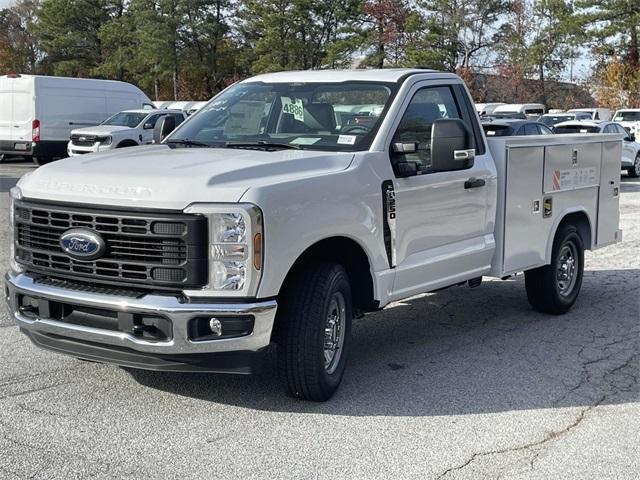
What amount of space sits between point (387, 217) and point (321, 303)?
2.88ft

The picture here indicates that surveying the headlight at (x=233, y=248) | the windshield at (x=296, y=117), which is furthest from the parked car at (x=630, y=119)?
the headlight at (x=233, y=248)

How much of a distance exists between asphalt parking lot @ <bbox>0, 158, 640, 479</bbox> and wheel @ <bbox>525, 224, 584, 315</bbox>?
588mm

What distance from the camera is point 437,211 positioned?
6086 millimetres

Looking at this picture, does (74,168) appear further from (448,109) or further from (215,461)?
(448,109)

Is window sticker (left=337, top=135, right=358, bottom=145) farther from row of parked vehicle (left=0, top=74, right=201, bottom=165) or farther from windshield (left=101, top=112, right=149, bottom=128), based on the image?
windshield (left=101, top=112, right=149, bottom=128)

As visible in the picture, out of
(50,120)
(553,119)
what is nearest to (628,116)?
(553,119)

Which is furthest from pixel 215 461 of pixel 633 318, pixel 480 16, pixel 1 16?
pixel 1 16

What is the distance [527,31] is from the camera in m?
56.0

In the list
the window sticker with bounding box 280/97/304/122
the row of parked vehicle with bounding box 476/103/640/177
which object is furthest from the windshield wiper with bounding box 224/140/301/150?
the row of parked vehicle with bounding box 476/103/640/177

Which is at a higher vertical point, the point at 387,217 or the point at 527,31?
the point at 527,31

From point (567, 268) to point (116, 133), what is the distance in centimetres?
1633

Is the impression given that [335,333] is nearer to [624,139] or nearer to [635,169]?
[624,139]

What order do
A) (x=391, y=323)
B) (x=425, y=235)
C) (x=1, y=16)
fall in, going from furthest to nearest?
(x=1, y=16) < (x=391, y=323) < (x=425, y=235)

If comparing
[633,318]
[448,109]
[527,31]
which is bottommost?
[633,318]
